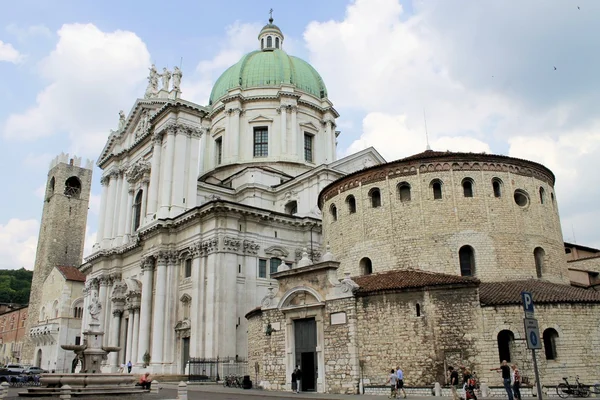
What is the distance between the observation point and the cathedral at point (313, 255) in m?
20.7

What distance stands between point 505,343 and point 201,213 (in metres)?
22.0

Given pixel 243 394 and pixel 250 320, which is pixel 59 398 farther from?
pixel 250 320

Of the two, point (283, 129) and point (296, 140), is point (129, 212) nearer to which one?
point (283, 129)

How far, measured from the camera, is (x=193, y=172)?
40969 mm

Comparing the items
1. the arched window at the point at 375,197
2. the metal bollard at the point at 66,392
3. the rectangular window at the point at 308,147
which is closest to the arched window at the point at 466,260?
the arched window at the point at 375,197

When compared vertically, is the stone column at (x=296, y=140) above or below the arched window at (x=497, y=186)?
above

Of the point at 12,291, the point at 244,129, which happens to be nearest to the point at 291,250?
the point at 244,129

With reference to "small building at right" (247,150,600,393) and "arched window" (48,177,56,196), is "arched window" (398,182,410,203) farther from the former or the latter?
"arched window" (48,177,56,196)

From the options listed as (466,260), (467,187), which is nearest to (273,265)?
(466,260)

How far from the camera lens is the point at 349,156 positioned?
146ft

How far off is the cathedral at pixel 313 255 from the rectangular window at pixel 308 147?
122mm

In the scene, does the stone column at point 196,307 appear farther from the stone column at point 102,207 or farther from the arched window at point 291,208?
the stone column at point 102,207

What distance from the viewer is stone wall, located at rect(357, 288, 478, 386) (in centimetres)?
2019

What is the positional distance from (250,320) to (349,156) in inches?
799
